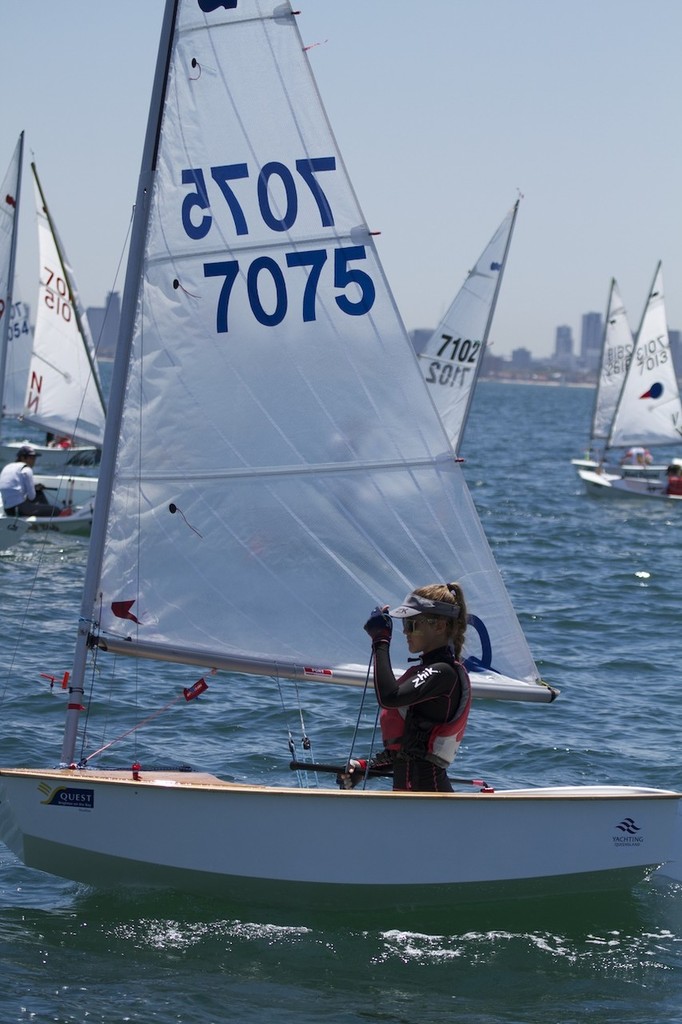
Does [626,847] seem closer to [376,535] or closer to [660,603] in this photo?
[376,535]

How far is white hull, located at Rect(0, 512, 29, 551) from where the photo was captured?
16984 millimetres

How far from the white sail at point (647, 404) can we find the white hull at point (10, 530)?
53.2 ft

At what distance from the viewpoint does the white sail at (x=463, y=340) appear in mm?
20078

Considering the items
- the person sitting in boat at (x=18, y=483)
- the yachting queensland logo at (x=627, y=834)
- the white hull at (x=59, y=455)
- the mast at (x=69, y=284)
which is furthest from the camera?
the white hull at (x=59, y=455)

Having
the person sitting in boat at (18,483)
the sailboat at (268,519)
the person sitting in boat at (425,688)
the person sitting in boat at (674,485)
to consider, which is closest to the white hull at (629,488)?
the person sitting in boat at (674,485)

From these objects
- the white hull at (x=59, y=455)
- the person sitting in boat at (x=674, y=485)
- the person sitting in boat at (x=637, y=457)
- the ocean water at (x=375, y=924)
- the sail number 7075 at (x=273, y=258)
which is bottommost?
the ocean water at (x=375, y=924)

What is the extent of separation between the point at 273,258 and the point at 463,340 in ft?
46.6

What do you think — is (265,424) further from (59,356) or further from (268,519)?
(59,356)

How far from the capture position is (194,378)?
22.1 ft

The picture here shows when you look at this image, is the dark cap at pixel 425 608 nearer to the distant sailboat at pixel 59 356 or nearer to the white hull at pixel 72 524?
the white hull at pixel 72 524

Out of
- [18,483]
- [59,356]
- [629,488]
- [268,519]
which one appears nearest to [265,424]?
[268,519]

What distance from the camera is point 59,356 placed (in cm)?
2208

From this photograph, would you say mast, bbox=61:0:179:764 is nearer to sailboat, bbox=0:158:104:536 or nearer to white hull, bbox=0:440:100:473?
sailboat, bbox=0:158:104:536

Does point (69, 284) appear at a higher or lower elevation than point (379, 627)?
higher
